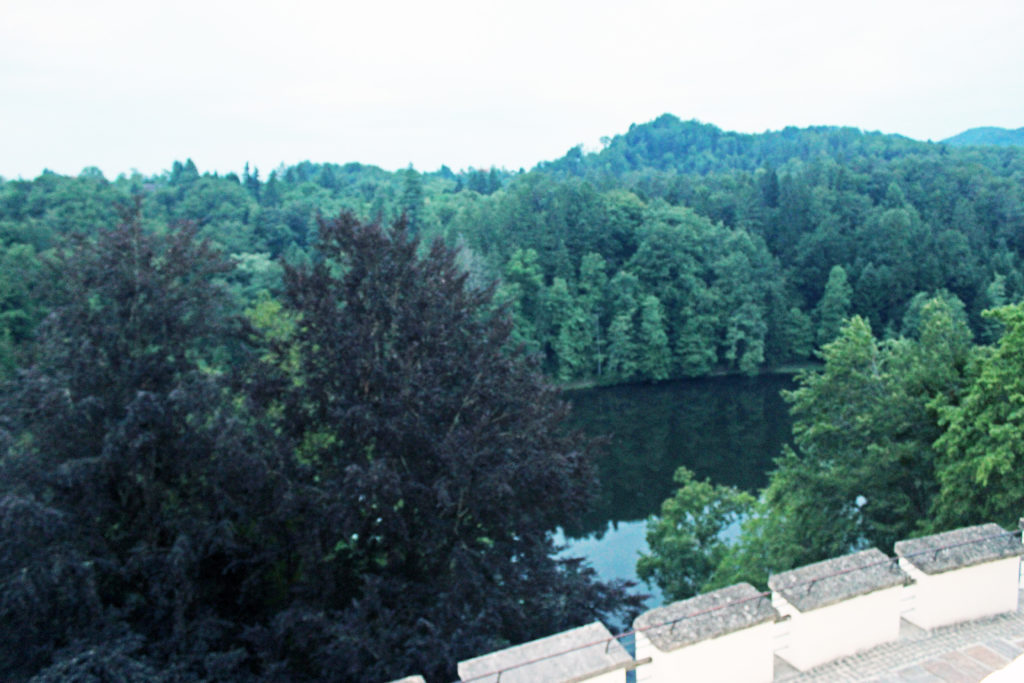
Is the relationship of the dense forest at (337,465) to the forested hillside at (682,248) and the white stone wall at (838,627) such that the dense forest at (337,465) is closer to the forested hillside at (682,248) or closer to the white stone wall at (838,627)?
the white stone wall at (838,627)

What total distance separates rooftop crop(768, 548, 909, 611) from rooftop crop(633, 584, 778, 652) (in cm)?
21

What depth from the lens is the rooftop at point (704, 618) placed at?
501 cm

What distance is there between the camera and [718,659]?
513 cm

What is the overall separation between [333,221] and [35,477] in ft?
17.1

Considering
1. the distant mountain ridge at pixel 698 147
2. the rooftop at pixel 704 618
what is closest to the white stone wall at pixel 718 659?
the rooftop at pixel 704 618

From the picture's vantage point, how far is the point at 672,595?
739 inches

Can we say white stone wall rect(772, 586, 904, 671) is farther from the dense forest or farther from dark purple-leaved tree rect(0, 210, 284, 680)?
dark purple-leaved tree rect(0, 210, 284, 680)

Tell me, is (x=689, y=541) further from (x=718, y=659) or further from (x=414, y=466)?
(x=718, y=659)

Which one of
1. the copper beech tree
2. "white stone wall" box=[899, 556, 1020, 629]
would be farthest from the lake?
"white stone wall" box=[899, 556, 1020, 629]

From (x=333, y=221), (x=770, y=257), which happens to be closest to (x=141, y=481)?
(x=333, y=221)

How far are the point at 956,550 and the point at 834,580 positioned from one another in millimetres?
1202

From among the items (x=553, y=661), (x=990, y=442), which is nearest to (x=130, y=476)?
(x=553, y=661)

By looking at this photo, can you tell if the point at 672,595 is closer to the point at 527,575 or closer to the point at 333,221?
the point at 527,575

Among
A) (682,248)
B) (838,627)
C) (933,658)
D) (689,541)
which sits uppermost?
(682,248)
